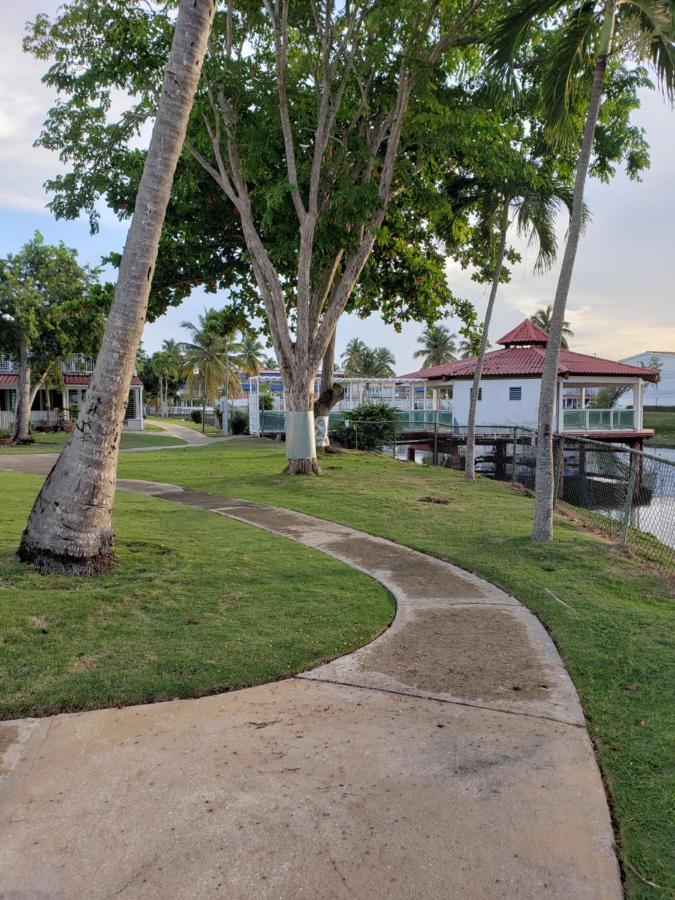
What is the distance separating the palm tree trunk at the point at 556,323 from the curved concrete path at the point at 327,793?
4.43 m

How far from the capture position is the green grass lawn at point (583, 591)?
117 inches

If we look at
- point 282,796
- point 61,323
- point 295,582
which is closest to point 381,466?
point 295,582

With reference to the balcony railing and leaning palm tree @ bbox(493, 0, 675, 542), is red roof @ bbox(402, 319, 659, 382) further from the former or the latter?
leaning palm tree @ bbox(493, 0, 675, 542)

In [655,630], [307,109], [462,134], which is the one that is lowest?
[655,630]

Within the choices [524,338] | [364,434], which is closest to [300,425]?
[364,434]

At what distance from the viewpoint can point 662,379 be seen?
7406 centimetres

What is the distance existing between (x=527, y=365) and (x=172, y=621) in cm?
3000

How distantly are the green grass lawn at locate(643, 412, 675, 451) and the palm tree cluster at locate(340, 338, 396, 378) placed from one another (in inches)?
1644

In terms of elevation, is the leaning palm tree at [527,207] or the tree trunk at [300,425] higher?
the leaning palm tree at [527,207]

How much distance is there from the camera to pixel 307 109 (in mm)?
15312

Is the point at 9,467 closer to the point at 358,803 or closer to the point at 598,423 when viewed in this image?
the point at 358,803

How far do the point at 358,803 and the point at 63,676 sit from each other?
212 centimetres

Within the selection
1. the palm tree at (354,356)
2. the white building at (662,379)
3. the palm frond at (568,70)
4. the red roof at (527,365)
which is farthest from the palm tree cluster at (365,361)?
the palm frond at (568,70)

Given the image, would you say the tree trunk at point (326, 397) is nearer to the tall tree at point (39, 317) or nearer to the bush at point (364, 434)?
the bush at point (364, 434)
